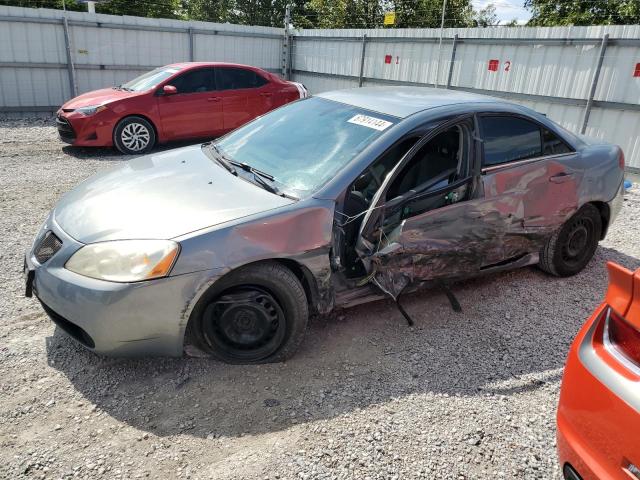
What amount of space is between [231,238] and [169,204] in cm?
51

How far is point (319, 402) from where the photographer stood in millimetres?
2799

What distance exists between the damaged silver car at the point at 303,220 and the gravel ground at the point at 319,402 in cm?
27

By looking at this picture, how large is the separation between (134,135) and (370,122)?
622 cm

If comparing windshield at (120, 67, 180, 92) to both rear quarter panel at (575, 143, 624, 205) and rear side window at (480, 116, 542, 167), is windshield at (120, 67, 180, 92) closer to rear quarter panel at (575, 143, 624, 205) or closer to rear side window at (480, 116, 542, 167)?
rear side window at (480, 116, 542, 167)

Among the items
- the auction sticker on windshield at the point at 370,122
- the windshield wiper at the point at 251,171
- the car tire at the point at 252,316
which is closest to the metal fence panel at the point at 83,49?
the windshield wiper at the point at 251,171

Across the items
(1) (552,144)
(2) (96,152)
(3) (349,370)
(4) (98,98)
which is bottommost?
(2) (96,152)

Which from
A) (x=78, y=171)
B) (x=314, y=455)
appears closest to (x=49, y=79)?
(x=78, y=171)

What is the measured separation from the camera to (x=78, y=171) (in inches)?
291

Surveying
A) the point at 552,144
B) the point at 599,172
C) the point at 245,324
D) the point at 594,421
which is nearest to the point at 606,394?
the point at 594,421

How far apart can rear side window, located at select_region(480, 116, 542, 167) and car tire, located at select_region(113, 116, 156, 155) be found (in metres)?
6.47

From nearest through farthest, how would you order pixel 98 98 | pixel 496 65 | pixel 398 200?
pixel 398 200
pixel 98 98
pixel 496 65

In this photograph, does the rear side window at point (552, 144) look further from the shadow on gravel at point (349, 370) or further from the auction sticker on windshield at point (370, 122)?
the auction sticker on windshield at point (370, 122)

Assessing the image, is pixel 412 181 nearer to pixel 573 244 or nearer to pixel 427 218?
pixel 427 218

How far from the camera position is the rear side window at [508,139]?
3.71m
